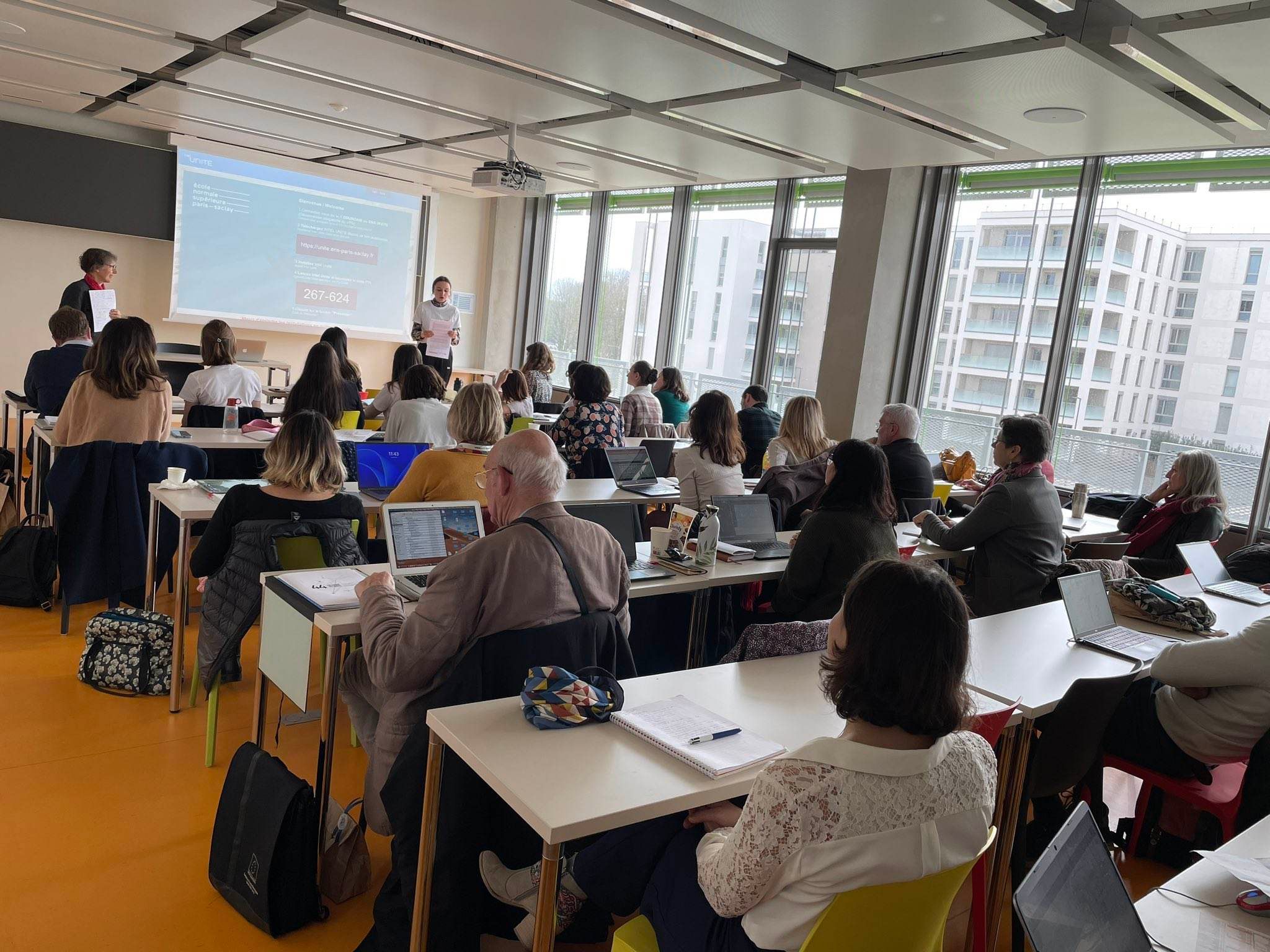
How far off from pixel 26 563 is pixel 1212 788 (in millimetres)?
4821

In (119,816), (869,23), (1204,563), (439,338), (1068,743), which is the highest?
(869,23)

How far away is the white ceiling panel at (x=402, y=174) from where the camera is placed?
9398 mm

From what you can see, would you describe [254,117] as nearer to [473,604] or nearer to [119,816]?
[119,816]

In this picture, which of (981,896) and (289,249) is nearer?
(981,896)

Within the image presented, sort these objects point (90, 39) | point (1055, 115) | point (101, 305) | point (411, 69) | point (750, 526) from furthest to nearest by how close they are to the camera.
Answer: point (101, 305), point (90, 39), point (411, 69), point (1055, 115), point (750, 526)

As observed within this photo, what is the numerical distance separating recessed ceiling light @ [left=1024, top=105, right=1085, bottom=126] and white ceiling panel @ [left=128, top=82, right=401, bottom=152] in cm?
533

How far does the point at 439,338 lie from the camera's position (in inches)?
388

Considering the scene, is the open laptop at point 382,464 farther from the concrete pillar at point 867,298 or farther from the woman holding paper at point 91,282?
the concrete pillar at point 867,298

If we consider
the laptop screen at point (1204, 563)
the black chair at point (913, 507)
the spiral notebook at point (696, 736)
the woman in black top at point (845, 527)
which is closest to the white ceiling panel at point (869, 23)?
the woman in black top at point (845, 527)

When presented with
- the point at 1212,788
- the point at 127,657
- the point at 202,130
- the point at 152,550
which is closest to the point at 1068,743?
the point at 1212,788

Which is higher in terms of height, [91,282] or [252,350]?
[91,282]

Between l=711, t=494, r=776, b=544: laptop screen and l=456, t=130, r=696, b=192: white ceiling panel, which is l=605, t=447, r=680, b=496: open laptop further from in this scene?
l=456, t=130, r=696, b=192: white ceiling panel

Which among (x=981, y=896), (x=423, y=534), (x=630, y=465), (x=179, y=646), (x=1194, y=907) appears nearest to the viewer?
(x=1194, y=907)

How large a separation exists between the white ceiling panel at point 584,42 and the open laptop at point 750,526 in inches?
93.9
